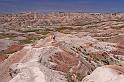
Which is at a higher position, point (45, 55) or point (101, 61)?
point (45, 55)

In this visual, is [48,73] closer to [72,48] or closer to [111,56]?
[72,48]

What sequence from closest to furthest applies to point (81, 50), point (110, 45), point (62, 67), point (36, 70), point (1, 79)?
point (36, 70), point (62, 67), point (1, 79), point (81, 50), point (110, 45)

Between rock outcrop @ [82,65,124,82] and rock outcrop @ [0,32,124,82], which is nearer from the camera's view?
rock outcrop @ [82,65,124,82]

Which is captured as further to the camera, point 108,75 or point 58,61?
point 58,61

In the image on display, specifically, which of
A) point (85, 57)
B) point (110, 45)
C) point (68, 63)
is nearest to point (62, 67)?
point (68, 63)

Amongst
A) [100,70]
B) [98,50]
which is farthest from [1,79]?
[98,50]

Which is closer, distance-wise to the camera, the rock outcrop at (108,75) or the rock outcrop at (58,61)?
the rock outcrop at (108,75)

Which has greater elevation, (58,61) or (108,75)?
(108,75)

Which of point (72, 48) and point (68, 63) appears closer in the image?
point (68, 63)

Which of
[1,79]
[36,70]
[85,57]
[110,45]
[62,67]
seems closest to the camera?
[36,70]
